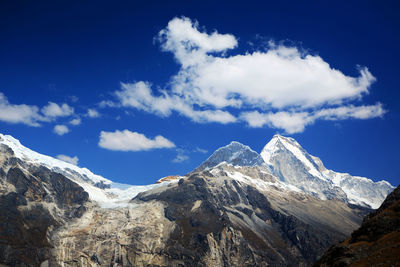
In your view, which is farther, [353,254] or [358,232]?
[358,232]

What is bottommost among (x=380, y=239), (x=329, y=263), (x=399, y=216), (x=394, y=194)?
(x=329, y=263)

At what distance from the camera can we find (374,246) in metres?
77.4

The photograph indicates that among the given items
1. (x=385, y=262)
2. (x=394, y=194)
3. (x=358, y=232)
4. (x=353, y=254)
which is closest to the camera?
(x=385, y=262)

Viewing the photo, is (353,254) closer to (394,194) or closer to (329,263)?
(329,263)

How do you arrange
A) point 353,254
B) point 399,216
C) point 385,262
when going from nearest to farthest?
1. point 385,262
2. point 353,254
3. point 399,216

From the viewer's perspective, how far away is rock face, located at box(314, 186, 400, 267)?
6838 cm

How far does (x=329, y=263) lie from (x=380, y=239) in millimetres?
12167

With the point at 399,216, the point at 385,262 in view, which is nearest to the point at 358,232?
the point at 399,216

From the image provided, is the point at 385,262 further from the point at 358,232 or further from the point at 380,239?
the point at 358,232

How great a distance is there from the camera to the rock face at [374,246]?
68.4 m

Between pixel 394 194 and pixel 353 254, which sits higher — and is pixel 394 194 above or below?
above

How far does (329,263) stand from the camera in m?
82.0

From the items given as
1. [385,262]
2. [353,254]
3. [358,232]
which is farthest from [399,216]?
[385,262]

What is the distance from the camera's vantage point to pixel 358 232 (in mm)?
91375
